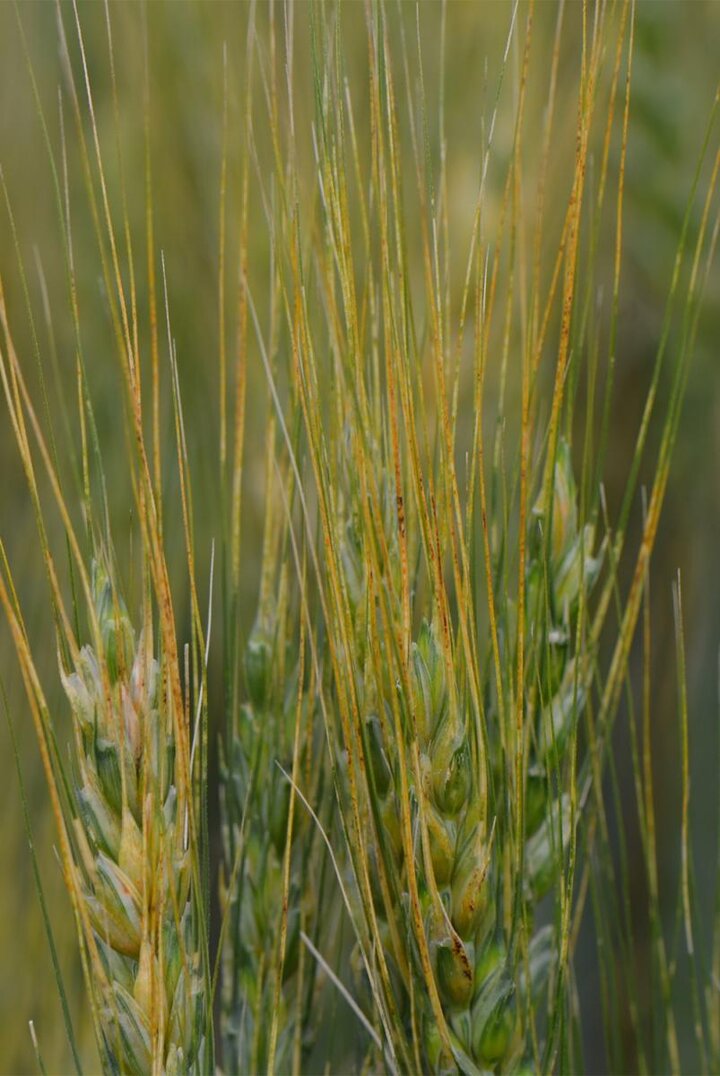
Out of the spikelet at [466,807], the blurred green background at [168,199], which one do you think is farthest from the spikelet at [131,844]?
the blurred green background at [168,199]

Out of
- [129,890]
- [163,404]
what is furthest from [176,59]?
[129,890]

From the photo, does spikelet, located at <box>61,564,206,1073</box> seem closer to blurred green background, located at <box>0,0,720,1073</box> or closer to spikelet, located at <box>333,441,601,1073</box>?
spikelet, located at <box>333,441,601,1073</box>

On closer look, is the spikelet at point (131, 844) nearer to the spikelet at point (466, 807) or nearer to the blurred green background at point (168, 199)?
the spikelet at point (466, 807)

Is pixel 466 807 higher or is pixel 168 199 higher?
pixel 168 199

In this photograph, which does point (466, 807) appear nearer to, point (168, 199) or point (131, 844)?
point (131, 844)

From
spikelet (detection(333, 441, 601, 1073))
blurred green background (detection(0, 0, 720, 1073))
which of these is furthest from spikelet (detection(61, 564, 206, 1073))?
blurred green background (detection(0, 0, 720, 1073))

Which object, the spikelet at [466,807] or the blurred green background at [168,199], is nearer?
the spikelet at [466,807]

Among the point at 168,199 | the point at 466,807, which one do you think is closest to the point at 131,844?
the point at 466,807

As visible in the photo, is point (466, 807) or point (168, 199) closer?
point (466, 807)

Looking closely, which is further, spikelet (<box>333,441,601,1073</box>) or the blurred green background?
the blurred green background
